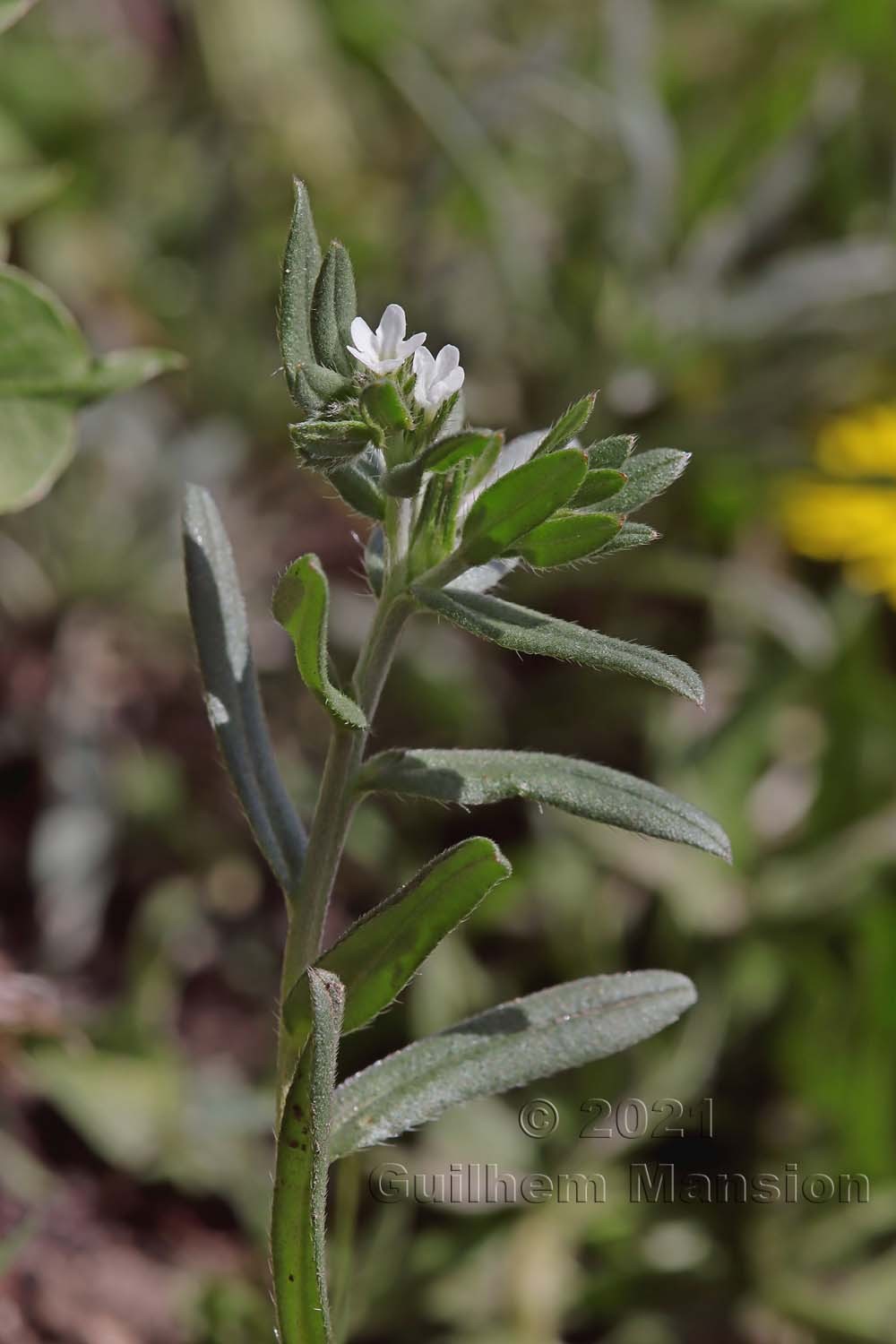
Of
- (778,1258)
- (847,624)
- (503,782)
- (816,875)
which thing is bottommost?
(778,1258)

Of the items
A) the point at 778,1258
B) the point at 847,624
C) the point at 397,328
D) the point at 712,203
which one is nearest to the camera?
the point at 397,328

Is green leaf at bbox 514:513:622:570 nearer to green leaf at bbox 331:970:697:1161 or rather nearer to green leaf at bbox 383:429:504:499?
Result: green leaf at bbox 383:429:504:499

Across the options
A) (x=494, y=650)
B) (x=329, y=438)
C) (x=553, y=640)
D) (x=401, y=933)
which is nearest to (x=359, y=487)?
(x=329, y=438)

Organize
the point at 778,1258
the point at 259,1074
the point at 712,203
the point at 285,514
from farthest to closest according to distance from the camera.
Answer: the point at 712,203 < the point at 285,514 < the point at 259,1074 < the point at 778,1258

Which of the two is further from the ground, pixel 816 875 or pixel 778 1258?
pixel 816 875

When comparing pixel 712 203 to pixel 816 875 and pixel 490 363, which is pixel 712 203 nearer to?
pixel 490 363

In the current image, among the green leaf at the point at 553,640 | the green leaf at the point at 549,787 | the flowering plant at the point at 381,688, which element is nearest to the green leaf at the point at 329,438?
the flowering plant at the point at 381,688

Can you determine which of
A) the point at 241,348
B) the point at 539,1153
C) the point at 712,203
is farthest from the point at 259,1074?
the point at 712,203
